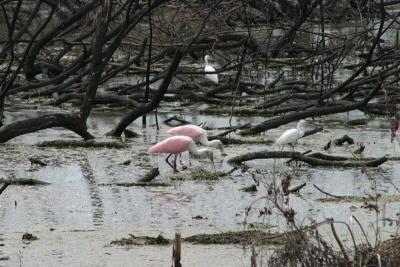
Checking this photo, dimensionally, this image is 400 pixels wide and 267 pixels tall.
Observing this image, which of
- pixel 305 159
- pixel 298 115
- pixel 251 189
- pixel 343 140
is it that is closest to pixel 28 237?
pixel 251 189

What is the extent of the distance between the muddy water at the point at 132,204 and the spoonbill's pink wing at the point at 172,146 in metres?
0.14

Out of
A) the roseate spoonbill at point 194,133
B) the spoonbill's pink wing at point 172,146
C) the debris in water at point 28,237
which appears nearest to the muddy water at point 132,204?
the debris in water at point 28,237

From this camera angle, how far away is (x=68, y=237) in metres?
6.46

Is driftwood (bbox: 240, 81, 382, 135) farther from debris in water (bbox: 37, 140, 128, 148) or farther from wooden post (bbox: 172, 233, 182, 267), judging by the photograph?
wooden post (bbox: 172, 233, 182, 267)

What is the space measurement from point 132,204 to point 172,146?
1760mm

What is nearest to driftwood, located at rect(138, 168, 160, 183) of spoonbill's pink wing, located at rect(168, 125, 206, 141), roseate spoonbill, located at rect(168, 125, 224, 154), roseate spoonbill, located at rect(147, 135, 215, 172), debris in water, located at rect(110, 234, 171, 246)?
roseate spoonbill, located at rect(147, 135, 215, 172)

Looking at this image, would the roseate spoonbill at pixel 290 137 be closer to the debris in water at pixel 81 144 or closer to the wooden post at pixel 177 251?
the debris in water at pixel 81 144

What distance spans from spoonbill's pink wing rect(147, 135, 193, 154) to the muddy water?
5.6 inches

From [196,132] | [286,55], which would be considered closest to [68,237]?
[196,132]

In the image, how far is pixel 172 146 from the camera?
363 inches

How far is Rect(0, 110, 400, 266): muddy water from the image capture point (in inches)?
237

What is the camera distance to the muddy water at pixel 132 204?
19.8 feet

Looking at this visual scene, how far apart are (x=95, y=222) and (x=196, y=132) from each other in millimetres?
3038

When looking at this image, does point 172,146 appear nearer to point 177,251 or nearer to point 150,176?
point 150,176
